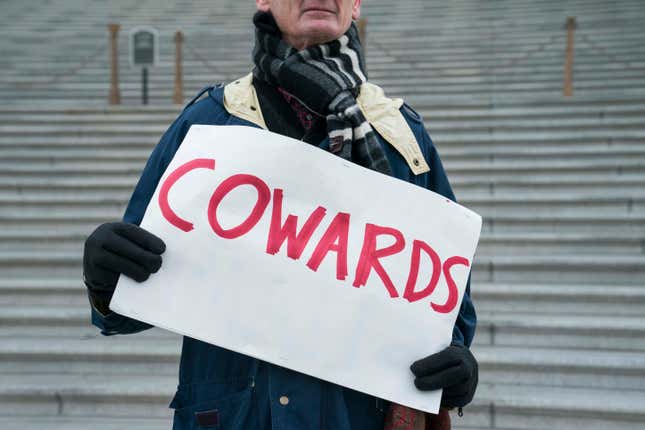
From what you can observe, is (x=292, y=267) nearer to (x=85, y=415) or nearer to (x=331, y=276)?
(x=331, y=276)

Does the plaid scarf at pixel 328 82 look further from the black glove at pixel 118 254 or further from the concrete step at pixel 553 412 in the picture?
the concrete step at pixel 553 412

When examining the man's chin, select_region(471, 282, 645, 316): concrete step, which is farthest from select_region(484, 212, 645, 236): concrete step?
the man's chin

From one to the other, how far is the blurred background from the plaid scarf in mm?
2850

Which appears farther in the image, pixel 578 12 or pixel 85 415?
pixel 578 12

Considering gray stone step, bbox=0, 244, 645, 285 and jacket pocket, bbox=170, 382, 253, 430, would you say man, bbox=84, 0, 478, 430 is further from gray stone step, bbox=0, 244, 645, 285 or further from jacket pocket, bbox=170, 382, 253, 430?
gray stone step, bbox=0, 244, 645, 285

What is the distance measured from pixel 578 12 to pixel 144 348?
8970 millimetres

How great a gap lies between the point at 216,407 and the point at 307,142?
61 centimetres

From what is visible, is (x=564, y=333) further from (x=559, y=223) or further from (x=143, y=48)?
(x=143, y=48)

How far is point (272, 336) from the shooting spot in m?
1.48

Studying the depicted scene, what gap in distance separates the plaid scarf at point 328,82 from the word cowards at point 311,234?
15cm

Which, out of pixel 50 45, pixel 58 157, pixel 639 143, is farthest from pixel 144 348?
pixel 50 45

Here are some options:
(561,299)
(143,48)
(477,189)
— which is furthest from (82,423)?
(143,48)

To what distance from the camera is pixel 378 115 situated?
5.56 ft

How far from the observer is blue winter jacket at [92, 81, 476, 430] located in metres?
1.49
